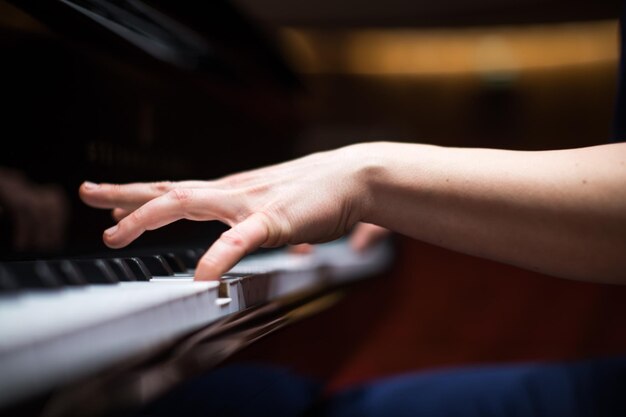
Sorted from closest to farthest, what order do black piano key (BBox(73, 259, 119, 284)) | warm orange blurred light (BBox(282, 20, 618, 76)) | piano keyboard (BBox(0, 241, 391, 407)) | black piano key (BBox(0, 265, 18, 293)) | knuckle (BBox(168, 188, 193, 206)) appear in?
piano keyboard (BBox(0, 241, 391, 407)), black piano key (BBox(0, 265, 18, 293)), black piano key (BBox(73, 259, 119, 284)), knuckle (BBox(168, 188, 193, 206)), warm orange blurred light (BBox(282, 20, 618, 76))

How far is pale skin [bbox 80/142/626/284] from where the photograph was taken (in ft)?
2.15

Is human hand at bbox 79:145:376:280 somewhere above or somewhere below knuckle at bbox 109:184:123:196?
below

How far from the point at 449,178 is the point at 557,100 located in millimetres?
4132

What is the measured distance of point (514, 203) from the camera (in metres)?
0.68

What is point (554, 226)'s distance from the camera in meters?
0.68

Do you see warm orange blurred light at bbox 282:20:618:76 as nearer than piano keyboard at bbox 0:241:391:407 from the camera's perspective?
No

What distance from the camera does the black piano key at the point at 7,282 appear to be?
0.41m

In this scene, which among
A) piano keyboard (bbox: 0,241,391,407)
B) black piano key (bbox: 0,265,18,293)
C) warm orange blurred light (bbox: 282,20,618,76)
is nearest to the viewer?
piano keyboard (bbox: 0,241,391,407)

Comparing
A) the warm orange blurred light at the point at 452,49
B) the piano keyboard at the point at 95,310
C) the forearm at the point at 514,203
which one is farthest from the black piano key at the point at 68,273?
the warm orange blurred light at the point at 452,49

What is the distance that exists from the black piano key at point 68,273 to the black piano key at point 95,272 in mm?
10

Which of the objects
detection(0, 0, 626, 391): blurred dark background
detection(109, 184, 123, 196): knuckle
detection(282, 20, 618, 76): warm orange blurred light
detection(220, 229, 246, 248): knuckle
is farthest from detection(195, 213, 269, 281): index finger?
detection(282, 20, 618, 76): warm orange blurred light

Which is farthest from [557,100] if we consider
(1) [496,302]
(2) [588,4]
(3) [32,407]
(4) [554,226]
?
(3) [32,407]

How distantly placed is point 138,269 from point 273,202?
5.8 inches

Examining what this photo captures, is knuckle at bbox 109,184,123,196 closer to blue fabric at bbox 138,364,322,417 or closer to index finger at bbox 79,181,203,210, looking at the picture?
index finger at bbox 79,181,203,210
